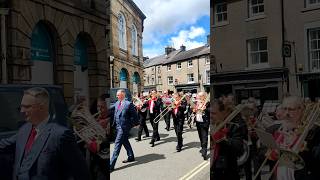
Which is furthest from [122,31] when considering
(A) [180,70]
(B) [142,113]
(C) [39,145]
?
(B) [142,113]

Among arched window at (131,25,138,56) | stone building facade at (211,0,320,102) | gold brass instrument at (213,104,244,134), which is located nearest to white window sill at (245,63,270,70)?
stone building facade at (211,0,320,102)

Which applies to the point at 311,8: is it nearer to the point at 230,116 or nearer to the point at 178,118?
the point at 230,116

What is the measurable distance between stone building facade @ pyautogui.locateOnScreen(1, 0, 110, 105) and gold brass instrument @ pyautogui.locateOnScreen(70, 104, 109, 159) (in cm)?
5

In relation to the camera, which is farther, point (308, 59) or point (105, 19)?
point (105, 19)

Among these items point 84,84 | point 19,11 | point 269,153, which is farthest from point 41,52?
point 269,153

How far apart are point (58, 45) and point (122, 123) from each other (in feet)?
1.82

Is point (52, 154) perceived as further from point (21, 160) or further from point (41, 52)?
point (41, 52)

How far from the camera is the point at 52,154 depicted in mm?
1086

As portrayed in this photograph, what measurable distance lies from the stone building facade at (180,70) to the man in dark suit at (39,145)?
15.5 inches

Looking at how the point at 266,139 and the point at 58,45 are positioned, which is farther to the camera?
the point at 266,139

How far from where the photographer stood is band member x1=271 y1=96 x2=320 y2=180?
1214 millimetres

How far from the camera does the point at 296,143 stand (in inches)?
48.8

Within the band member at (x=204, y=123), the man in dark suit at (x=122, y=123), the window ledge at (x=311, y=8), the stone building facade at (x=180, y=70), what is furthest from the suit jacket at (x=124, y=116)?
the window ledge at (x=311, y=8)

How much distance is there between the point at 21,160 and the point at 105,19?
0.52m
